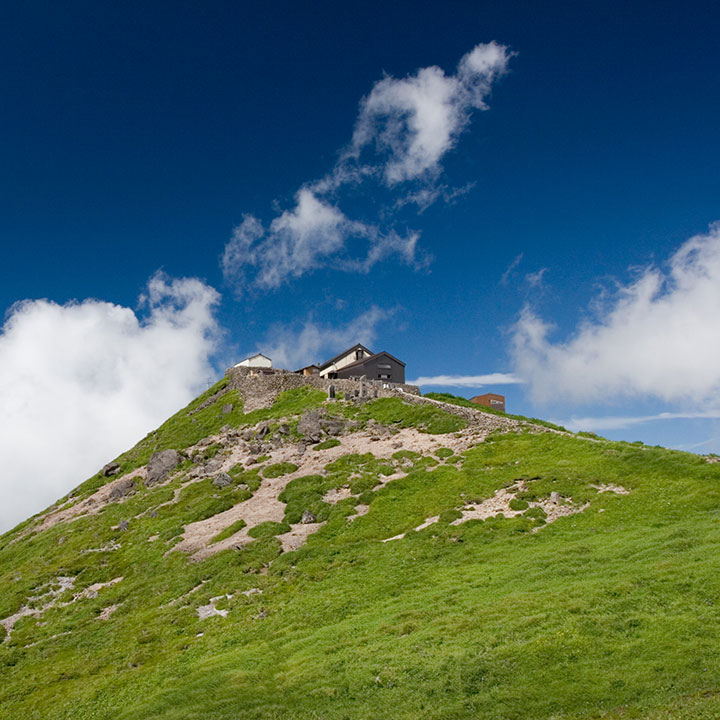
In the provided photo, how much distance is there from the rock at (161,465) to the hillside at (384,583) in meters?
0.30

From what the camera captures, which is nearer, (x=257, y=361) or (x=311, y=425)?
(x=311, y=425)

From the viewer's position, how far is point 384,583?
33.8 meters

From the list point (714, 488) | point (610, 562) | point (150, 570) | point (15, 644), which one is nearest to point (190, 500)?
point (150, 570)

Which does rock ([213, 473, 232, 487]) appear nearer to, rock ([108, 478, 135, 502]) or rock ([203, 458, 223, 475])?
rock ([203, 458, 223, 475])

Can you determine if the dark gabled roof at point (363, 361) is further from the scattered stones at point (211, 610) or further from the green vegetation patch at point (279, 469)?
the scattered stones at point (211, 610)

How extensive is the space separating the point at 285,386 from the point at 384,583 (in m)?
55.8

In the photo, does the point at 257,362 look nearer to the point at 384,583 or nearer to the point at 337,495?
the point at 337,495

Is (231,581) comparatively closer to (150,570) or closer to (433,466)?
(150,570)

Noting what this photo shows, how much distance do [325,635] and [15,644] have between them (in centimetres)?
2643

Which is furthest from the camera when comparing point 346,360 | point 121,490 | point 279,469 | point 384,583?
point 346,360

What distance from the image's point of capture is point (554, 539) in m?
35.1

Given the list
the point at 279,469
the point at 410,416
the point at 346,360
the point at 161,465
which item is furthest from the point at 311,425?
the point at 346,360

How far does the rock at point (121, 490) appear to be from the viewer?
6838 cm

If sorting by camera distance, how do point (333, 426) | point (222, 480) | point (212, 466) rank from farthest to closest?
point (333, 426) < point (212, 466) < point (222, 480)
